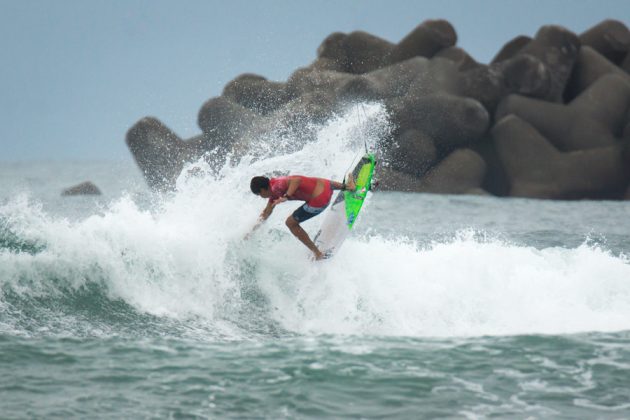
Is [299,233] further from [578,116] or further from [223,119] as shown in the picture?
[578,116]

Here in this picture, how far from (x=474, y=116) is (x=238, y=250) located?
739 inches

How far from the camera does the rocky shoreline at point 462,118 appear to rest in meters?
27.0

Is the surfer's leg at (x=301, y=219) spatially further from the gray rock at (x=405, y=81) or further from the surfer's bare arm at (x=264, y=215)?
the gray rock at (x=405, y=81)

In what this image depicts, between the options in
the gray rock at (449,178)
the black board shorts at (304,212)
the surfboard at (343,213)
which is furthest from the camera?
the gray rock at (449,178)

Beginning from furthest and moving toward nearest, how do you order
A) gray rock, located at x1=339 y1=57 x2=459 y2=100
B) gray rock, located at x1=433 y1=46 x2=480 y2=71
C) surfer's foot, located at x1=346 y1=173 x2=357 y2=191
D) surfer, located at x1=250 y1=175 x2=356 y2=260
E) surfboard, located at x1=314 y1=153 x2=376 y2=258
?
gray rock, located at x1=433 y1=46 x2=480 y2=71
gray rock, located at x1=339 y1=57 x2=459 y2=100
surfer's foot, located at x1=346 y1=173 x2=357 y2=191
surfboard, located at x1=314 y1=153 x2=376 y2=258
surfer, located at x1=250 y1=175 x2=356 y2=260

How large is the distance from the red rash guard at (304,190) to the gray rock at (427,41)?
2270cm

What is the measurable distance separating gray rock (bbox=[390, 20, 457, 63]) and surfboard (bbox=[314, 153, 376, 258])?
21450 mm

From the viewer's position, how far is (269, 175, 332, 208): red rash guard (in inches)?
354

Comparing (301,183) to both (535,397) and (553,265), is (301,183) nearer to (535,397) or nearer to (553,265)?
(535,397)

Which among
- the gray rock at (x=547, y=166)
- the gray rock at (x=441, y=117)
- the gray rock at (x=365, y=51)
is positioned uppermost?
the gray rock at (x=365, y=51)

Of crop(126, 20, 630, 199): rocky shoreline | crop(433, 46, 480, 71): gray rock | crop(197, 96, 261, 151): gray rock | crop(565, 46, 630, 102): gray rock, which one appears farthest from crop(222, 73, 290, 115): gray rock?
crop(565, 46, 630, 102): gray rock

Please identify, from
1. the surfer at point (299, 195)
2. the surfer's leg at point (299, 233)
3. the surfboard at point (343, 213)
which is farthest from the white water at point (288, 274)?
the surfer at point (299, 195)

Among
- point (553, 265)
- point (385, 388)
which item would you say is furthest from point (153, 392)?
point (553, 265)

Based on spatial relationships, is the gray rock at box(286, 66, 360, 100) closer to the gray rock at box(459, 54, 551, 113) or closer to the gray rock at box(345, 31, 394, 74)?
the gray rock at box(345, 31, 394, 74)
